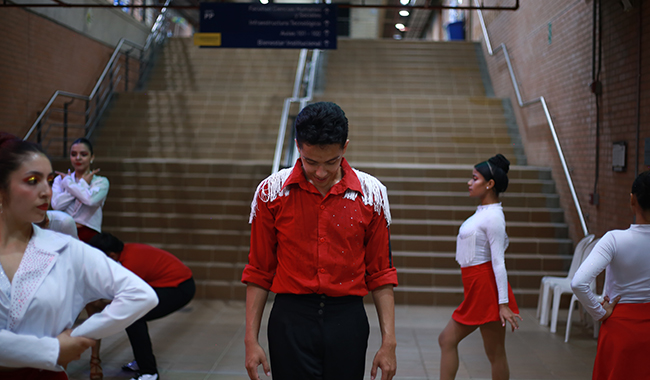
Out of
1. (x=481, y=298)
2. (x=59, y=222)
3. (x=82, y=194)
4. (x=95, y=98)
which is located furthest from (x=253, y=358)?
(x=95, y=98)

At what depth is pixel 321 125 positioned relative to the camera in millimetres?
1662

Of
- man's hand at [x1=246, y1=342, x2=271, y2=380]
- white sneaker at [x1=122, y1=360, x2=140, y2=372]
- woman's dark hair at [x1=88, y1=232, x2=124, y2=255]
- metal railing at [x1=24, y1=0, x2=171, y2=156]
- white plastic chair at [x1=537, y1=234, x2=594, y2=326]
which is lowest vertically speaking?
white sneaker at [x1=122, y1=360, x2=140, y2=372]

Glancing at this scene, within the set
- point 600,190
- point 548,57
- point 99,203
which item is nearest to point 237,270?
point 99,203

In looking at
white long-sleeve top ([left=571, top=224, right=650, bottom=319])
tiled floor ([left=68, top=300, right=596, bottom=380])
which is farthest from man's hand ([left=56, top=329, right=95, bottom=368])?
tiled floor ([left=68, top=300, right=596, bottom=380])

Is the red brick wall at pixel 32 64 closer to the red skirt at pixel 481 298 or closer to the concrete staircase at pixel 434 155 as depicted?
the concrete staircase at pixel 434 155

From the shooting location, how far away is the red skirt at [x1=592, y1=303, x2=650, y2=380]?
2.17 meters

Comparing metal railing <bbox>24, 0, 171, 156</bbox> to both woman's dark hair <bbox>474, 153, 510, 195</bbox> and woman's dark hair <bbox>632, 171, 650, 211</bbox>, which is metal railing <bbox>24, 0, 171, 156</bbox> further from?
woman's dark hair <bbox>632, 171, 650, 211</bbox>

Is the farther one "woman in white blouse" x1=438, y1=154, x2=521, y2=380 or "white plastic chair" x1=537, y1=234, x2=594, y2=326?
"white plastic chair" x1=537, y1=234, x2=594, y2=326

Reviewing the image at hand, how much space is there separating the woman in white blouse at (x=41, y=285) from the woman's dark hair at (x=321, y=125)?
2.16 feet

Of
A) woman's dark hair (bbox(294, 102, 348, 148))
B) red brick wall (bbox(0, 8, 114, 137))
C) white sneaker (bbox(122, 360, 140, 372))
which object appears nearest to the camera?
woman's dark hair (bbox(294, 102, 348, 148))

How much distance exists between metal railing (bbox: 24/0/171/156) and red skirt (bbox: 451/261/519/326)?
18.5ft

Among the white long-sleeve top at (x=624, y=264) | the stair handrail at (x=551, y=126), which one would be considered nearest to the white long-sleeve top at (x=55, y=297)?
the white long-sleeve top at (x=624, y=264)

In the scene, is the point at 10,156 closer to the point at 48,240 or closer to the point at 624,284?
the point at 48,240

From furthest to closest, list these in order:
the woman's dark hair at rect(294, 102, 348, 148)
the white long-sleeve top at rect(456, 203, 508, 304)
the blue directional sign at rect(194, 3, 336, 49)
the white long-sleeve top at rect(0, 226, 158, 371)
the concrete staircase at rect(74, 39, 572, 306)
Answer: the blue directional sign at rect(194, 3, 336, 49), the concrete staircase at rect(74, 39, 572, 306), the white long-sleeve top at rect(456, 203, 508, 304), the woman's dark hair at rect(294, 102, 348, 148), the white long-sleeve top at rect(0, 226, 158, 371)
